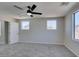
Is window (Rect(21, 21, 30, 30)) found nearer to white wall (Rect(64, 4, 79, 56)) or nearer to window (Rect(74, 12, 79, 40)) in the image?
white wall (Rect(64, 4, 79, 56))

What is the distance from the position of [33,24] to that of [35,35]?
3.11ft

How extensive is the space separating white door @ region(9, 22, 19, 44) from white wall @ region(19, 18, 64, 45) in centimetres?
45

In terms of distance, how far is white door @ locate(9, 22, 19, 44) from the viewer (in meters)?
9.51

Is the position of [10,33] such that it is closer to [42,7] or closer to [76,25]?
[42,7]

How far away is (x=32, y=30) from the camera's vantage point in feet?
34.3

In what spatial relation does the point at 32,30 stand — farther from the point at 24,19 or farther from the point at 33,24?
the point at 24,19

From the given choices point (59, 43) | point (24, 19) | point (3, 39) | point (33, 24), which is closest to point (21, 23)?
point (24, 19)

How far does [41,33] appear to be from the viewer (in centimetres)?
1020

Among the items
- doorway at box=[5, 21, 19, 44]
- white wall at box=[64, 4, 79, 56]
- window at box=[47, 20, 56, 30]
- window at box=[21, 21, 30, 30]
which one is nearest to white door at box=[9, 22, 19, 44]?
doorway at box=[5, 21, 19, 44]

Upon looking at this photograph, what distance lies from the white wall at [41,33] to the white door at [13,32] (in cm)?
45

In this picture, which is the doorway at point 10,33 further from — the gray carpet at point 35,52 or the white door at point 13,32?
the gray carpet at point 35,52

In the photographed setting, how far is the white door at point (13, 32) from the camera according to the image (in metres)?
9.51

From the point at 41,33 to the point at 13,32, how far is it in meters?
2.29

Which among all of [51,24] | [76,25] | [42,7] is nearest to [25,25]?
[51,24]
